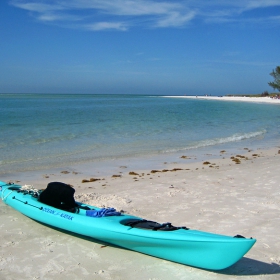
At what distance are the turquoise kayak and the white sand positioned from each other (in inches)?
5.5

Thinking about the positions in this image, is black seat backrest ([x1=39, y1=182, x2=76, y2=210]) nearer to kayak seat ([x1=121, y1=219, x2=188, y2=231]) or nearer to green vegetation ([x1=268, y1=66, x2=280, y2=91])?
kayak seat ([x1=121, y1=219, x2=188, y2=231])

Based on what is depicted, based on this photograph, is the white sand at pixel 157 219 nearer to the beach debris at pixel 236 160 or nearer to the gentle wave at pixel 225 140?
the beach debris at pixel 236 160

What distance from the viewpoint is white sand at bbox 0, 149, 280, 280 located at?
3965 mm

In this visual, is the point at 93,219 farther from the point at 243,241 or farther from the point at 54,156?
the point at 54,156

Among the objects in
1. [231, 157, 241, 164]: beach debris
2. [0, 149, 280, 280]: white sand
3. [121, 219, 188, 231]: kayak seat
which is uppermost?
[121, 219, 188, 231]: kayak seat

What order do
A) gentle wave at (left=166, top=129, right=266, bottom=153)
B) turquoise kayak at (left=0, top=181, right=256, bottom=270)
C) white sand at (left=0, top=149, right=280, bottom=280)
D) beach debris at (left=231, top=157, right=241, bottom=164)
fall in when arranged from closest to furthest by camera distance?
1. turquoise kayak at (left=0, top=181, right=256, bottom=270)
2. white sand at (left=0, top=149, right=280, bottom=280)
3. beach debris at (left=231, top=157, right=241, bottom=164)
4. gentle wave at (left=166, top=129, right=266, bottom=153)

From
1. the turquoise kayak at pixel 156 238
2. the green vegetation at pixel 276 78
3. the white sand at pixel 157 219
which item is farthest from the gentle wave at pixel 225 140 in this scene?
the green vegetation at pixel 276 78

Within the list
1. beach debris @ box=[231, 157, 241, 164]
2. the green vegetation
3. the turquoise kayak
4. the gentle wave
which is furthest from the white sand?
the green vegetation

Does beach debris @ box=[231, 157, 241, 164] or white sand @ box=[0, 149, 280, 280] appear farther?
beach debris @ box=[231, 157, 241, 164]

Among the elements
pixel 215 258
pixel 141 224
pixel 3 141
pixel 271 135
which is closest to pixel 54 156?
pixel 3 141

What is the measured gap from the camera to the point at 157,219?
5512mm

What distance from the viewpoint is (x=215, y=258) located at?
12.3 feet

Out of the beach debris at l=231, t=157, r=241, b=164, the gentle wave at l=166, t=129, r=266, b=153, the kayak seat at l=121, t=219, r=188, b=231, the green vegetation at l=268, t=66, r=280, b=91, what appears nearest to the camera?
the kayak seat at l=121, t=219, r=188, b=231

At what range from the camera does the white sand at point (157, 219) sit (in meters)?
3.96
